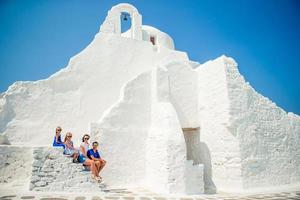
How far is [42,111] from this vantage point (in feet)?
32.7

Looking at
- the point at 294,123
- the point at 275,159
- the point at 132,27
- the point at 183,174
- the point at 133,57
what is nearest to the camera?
the point at 183,174

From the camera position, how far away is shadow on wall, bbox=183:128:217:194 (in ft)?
32.4

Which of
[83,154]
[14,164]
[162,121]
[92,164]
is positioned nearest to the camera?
[92,164]

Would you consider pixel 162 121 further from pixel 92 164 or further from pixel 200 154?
pixel 92 164

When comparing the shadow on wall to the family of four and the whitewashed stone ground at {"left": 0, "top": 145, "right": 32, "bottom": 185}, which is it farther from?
the whitewashed stone ground at {"left": 0, "top": 145, "right": 32, "bottom": 185}

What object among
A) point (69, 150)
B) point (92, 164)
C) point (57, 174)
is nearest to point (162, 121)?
point (92, 164)

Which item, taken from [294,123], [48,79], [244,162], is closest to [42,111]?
[48,79]

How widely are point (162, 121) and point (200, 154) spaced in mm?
2592

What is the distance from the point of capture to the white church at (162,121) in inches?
350

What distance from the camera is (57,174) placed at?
22.5 ft

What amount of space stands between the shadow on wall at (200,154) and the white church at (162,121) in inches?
1.5

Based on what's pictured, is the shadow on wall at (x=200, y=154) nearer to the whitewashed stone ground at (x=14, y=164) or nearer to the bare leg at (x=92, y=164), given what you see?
the bare leg at (x=92, y=164)

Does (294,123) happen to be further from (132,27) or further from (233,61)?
(132,27)

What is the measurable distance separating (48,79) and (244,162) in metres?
7.80
